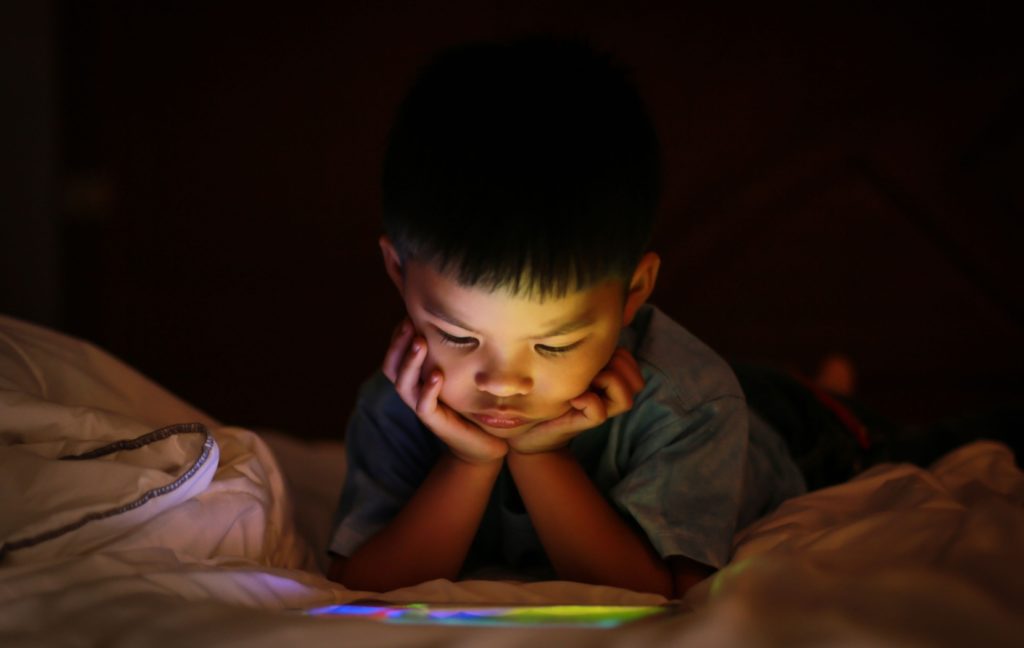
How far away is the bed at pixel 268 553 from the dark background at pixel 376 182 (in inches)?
32.2

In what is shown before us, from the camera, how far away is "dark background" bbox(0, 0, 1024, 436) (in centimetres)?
183

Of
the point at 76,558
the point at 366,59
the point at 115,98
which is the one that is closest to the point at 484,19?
the point at 366,59

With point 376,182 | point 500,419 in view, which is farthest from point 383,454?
point 376,182

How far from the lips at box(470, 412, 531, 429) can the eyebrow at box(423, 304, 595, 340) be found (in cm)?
9

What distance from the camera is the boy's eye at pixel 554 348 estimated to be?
852mm

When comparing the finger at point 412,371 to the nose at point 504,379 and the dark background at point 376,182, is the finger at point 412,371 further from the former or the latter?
the dark background at point 376,182

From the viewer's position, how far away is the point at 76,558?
797 mm

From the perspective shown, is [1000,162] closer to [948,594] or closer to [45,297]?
[948,594]

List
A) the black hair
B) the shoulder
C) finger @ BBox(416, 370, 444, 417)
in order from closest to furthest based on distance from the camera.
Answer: the black hair → finger @ BBox(416, 370, 444, 417) → the shoulder

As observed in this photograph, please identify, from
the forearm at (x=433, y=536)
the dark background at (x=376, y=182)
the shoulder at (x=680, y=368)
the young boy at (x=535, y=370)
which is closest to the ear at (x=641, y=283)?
the young boy at (x=535, y=370)

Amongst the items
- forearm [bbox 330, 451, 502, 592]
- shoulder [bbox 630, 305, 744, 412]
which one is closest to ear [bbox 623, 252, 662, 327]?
shoulder [bbox 630, 305, 744, 412]

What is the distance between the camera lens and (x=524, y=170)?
81 cm

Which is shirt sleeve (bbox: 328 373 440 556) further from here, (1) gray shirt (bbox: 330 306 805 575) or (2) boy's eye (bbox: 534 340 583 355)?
(2) boy's eye (bbox: 534 340 583 355)

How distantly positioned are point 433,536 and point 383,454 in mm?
135
